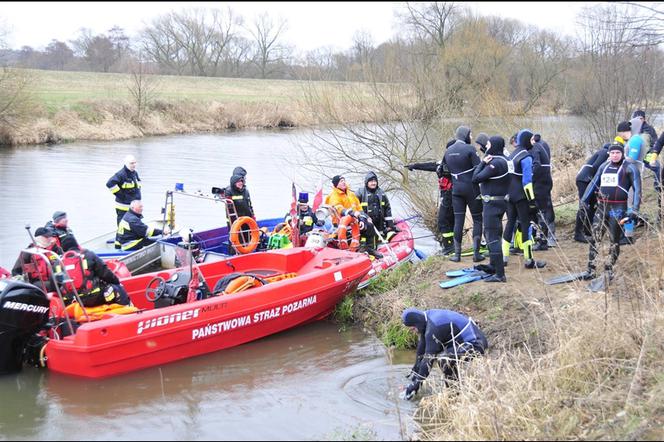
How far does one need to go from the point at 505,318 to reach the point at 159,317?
3652 mm

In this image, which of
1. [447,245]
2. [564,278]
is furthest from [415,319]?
[447,245]

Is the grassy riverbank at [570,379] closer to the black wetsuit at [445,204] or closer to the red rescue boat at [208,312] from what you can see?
the red rescue boat at [208,312]

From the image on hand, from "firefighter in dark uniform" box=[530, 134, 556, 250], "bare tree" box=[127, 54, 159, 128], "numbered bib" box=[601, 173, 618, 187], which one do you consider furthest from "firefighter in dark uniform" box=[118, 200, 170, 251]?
"bare tree" box=[127, 54, 159, 128]

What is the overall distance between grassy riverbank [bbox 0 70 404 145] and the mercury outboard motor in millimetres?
16435

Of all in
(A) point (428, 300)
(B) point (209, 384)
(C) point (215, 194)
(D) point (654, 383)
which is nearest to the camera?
(D) point (654, 383)

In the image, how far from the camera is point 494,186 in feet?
26.4

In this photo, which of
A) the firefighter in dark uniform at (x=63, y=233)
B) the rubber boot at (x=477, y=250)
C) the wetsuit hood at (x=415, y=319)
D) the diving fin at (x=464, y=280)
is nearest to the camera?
the wetsuit hood at (x=415, y=319)

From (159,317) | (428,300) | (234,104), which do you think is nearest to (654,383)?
(428,300)

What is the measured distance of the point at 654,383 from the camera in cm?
530

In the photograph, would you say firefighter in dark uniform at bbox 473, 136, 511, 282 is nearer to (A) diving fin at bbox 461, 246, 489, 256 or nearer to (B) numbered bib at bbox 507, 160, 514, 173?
(B) numbered bib at bbox 507, 160, 514, 173

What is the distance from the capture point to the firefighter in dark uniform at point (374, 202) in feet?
33.8

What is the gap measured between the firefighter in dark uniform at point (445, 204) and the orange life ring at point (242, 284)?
2.80m

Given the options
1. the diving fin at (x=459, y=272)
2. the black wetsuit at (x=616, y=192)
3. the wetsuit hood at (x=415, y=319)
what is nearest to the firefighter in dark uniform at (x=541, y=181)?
the diving fin at (x=459, y=272)

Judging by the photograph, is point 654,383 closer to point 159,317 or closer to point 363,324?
point 363,324
